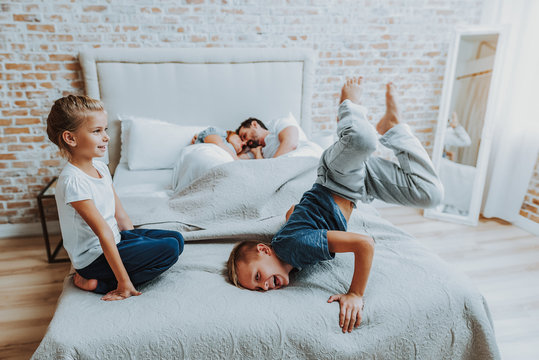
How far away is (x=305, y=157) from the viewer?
2.13 m

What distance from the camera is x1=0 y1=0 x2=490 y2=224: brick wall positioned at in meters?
2.59

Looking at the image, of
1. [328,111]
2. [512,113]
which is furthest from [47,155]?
[512,113]

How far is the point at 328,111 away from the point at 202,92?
1.13m

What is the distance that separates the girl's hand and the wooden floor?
0.79 metres

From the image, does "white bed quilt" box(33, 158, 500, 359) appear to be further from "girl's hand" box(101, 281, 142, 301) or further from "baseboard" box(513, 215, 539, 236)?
"baseboard" box(513, 215, 539, 236)

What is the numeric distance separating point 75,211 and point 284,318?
0.84m

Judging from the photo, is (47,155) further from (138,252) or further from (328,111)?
(328,111)

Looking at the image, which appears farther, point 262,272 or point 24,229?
point 24,229

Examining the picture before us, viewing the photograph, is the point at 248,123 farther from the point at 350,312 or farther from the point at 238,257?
the point at 350,312

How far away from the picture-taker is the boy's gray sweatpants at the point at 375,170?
1.53 metres

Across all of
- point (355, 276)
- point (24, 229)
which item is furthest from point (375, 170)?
point (24, 229)

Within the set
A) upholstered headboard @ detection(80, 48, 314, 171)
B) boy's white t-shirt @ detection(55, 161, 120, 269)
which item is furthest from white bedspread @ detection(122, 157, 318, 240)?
upholstered headboard @ detection(80, 48, 314, 171)

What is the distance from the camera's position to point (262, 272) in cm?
139

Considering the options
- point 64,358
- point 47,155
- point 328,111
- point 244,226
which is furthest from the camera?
point 328,111
